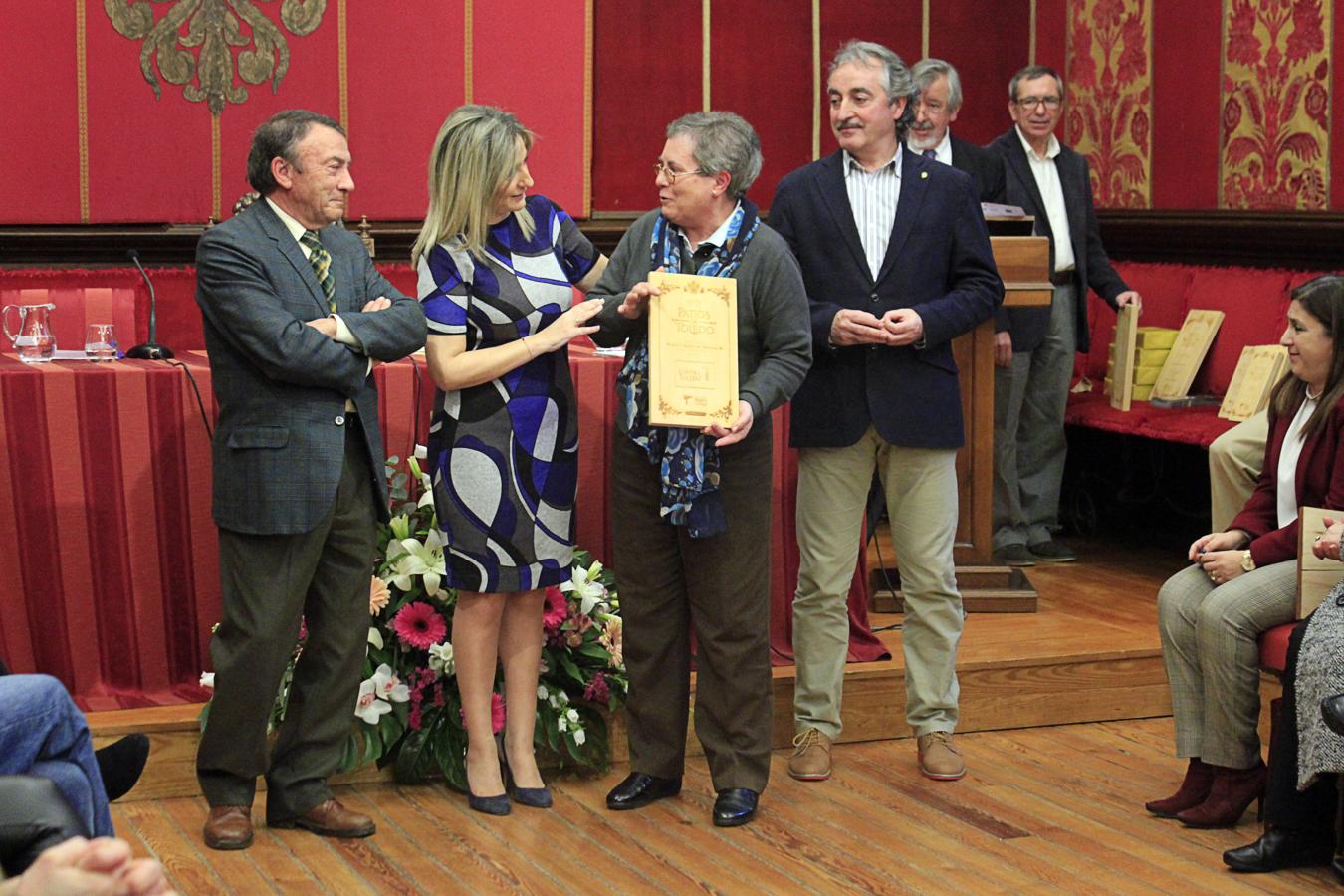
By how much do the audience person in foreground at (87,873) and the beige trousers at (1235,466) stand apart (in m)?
3.37

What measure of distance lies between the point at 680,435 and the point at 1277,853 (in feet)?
4.78

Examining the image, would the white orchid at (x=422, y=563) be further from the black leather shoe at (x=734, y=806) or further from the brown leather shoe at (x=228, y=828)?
the black leather shoe at (x=734, y=806)

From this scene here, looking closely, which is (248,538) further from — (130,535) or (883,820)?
(883,820)

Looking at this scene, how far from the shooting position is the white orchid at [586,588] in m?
4.22

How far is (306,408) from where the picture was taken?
3.58m

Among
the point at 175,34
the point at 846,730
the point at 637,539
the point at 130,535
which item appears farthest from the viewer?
the point at 175,34

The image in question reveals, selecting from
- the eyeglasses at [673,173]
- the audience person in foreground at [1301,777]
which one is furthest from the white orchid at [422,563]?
the audience person in foreground at [1301,777]

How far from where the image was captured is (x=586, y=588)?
4242 mm

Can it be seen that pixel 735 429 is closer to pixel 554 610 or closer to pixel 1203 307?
pixel 554 610

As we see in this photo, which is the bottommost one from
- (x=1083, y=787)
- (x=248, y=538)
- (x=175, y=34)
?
(x=1083, y=787)

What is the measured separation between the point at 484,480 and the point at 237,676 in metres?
0.63

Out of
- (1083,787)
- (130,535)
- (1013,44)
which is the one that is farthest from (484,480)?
(1013,44)

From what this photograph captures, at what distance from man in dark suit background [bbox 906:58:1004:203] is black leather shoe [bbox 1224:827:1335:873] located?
2644mm

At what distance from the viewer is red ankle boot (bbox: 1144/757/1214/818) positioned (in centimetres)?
395
